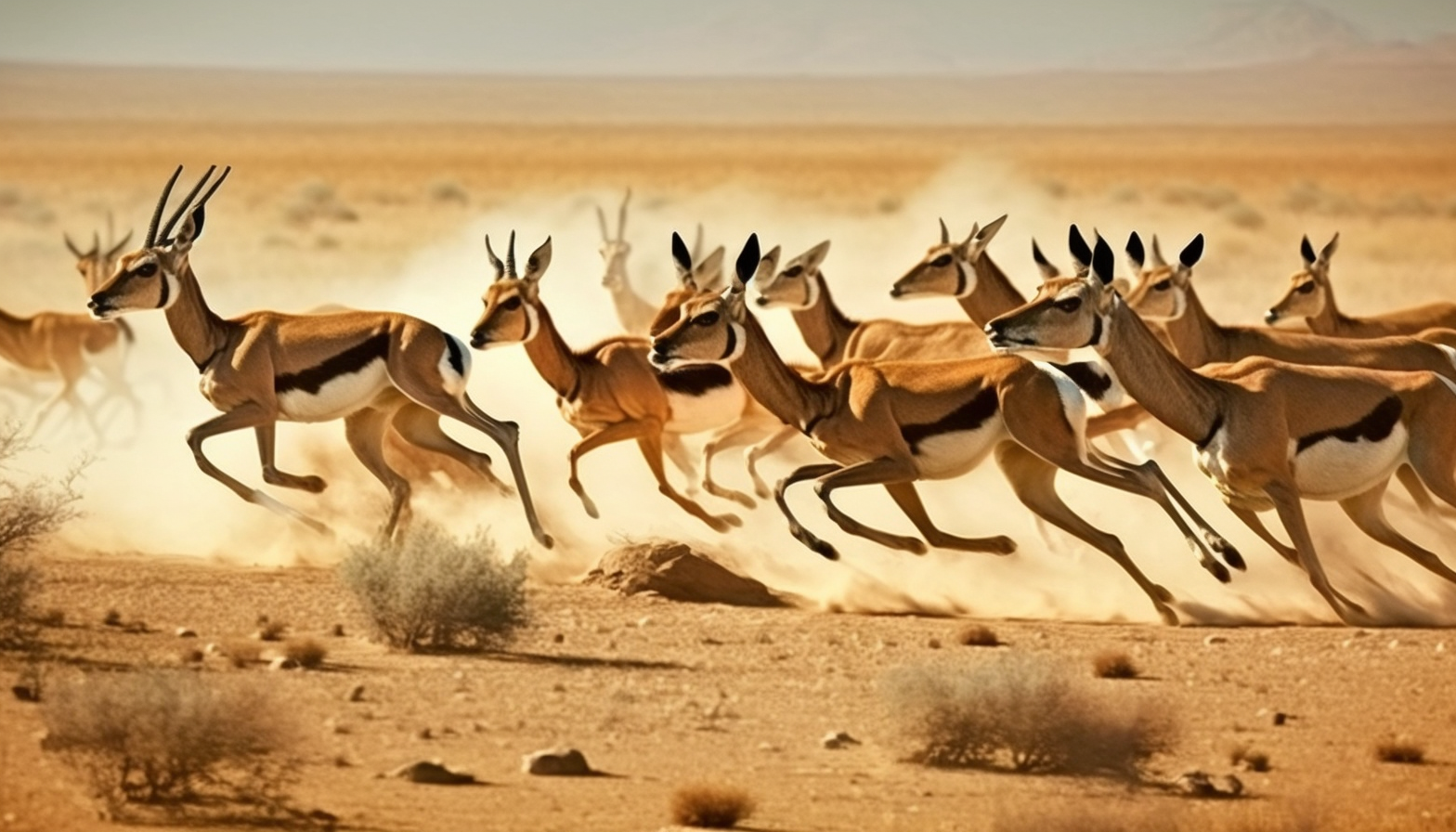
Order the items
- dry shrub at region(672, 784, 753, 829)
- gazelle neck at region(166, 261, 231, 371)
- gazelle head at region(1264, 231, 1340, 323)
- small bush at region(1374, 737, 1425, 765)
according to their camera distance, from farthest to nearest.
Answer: gazelle head at region(1264, 231, 1340, 323), gazelle neck at region(166, 261, 231, 371), small bush at region(1374, 737, 1425, 765), dry shrub at region(672, 784, 753, 829)

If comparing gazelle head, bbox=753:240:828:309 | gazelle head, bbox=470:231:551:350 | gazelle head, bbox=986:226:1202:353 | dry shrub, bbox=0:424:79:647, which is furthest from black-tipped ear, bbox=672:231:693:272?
dry shrub, bbox=0:424:79:647

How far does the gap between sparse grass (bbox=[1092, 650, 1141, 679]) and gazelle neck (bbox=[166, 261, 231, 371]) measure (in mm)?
6104

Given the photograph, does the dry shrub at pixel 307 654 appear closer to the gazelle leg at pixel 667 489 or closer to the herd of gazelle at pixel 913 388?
the herd of gazelle at pixel 913 388

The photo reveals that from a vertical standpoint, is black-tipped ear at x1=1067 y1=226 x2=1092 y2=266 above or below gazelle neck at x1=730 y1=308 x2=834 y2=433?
above

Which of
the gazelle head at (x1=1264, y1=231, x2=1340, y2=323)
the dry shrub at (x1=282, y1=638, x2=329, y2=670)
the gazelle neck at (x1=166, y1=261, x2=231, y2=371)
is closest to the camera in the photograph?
the dry shrub at (x1=282, y1=638, x2=329, y2=670)

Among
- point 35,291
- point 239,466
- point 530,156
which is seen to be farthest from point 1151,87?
point 239,466

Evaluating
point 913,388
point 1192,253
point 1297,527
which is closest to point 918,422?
point 913,388

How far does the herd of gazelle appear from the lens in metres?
17.0

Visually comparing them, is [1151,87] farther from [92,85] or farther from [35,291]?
[35,291]

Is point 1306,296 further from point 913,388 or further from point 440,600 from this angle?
point 440,600

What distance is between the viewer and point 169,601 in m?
17.9

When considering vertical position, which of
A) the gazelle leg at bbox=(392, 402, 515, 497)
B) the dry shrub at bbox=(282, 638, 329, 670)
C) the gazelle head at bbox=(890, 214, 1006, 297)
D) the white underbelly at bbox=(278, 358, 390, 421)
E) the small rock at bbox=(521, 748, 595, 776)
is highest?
the gazelle head at bbox=(890, 214, 1006, 297)

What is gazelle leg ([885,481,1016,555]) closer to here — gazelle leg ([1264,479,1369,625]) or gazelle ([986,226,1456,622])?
gazelle ([986,226,1456,622])

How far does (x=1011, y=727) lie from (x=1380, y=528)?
4595mm
